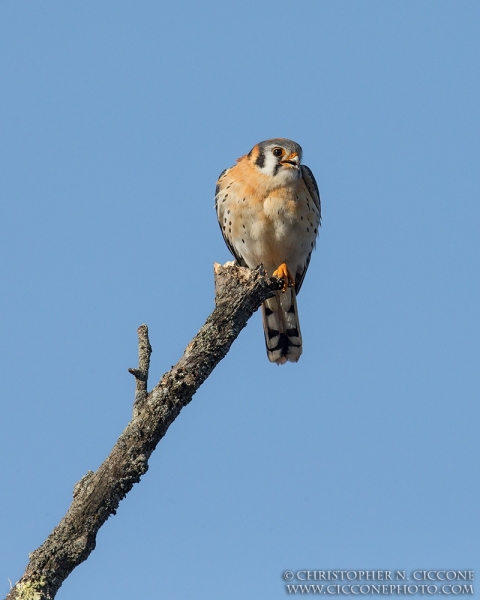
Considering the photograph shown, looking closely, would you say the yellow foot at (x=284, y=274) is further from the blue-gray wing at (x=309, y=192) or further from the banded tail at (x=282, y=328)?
the blue-gray wing at (x=309, y=192)

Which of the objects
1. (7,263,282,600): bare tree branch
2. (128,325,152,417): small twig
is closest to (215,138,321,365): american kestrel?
(7,263,282,600): bare tree branch

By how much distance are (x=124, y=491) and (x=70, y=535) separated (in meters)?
0.32

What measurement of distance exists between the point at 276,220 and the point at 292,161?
1.83ft

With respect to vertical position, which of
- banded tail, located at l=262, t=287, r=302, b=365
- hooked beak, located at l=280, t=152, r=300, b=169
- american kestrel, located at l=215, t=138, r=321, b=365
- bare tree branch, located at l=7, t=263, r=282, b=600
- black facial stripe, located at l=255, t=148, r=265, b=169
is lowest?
bare tree branch, located at l=7, t=263, r=282, b=600

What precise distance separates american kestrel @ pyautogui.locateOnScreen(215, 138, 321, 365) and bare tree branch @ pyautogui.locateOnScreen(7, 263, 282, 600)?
2.42m

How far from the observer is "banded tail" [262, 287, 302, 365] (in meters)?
7.44

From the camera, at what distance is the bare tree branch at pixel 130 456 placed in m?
3.57

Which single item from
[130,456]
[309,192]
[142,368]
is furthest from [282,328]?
[130,456]

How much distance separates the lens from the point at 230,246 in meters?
7.61

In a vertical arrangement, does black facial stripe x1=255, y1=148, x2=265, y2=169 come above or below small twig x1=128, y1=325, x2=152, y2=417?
above

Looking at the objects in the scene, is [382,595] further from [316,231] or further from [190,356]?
[316,231]

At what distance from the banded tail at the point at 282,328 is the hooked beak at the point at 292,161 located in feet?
3.74

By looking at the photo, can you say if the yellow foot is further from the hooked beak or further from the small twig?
the small twig

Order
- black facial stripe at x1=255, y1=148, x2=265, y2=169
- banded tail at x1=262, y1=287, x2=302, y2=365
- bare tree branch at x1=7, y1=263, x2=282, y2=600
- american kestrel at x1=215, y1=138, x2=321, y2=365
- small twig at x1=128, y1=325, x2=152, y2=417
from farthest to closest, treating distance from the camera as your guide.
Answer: banded tail at x1=262, y1=287, x2=302, y2=365, black facial stripe at x1=255, y1=148, x2=265, y2=169, american kestrel at x1=215, y1=138, x2=321, y2=365, small twig at x1=128, y1=325, x2=152, y2=417, bare tree branch at x1=7, y1=263, x2=282, y2=600
